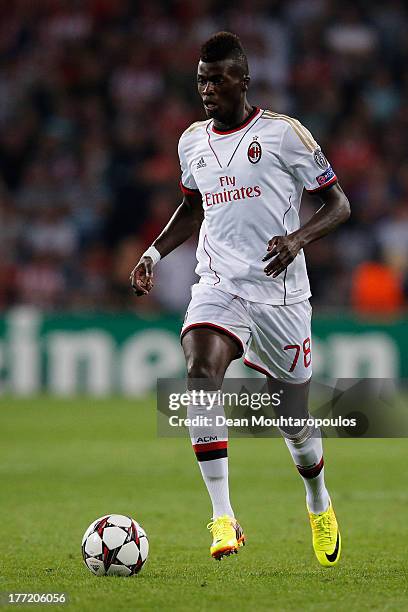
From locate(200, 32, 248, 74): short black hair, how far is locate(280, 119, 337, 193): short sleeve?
41 cm

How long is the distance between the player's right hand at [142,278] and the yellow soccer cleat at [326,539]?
4.88ft

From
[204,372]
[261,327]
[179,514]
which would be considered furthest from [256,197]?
[179,514]

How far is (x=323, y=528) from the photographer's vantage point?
6.13m

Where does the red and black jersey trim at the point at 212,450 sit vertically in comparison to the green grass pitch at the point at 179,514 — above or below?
above

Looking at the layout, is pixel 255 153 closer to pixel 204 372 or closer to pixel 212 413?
pixel 204 372

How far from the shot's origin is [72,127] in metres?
17.8

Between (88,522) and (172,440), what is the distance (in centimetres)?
532

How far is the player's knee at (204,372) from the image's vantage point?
5469 millimetres

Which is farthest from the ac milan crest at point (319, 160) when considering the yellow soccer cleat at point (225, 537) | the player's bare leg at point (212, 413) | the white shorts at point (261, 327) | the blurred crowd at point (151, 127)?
the blurred crowd at point (151, 127)

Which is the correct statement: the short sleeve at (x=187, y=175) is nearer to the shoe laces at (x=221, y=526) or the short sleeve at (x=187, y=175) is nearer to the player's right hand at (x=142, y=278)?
the player's right hand at (x=142, y=278)

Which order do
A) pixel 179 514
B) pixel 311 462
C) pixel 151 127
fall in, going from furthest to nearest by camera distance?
pixel 151 127 < pixel 179 514 < pixel 311 462

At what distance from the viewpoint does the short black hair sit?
5.79 meters

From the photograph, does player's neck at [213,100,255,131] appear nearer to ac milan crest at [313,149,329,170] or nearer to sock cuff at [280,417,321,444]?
ac milan crest at [313,149,329,170]

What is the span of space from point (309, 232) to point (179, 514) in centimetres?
289
